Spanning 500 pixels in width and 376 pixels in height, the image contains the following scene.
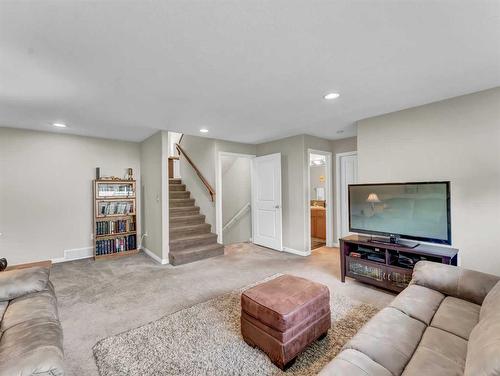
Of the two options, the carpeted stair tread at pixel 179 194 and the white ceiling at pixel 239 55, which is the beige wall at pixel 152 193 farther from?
the white ceiling at pixel 239 55

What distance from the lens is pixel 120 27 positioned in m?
1.51

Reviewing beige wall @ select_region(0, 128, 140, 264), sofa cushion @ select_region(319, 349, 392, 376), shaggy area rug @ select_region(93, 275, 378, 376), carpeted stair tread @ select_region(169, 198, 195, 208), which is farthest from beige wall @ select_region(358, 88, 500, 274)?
beige wall @ select_region(0, 128, 140, 264)

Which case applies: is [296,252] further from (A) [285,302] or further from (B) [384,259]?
(A) [285,302]

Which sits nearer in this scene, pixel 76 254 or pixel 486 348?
pixel 486 348

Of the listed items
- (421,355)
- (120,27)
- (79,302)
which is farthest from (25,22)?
(421,355)

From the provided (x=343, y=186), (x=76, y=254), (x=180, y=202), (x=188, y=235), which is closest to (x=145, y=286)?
(x=188, y=235)

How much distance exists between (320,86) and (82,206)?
4.70 m

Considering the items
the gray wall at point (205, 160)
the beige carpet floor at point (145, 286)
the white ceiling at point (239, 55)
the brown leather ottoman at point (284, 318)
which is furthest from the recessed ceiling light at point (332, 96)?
the gray wall at point (205, 160)

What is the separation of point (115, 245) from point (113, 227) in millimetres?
357

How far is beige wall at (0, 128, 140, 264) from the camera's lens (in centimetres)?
388

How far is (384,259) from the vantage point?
2932 mm

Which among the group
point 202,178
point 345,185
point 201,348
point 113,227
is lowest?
point 201,348

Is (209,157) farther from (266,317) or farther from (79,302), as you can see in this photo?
(266,317)

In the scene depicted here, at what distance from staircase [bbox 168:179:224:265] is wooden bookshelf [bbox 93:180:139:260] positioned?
2.80ft
